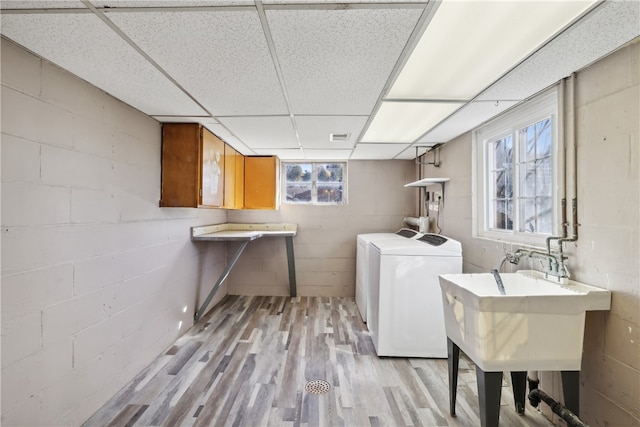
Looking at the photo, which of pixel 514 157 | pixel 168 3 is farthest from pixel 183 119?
pixel 514 157

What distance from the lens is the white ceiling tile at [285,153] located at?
11.0 feet

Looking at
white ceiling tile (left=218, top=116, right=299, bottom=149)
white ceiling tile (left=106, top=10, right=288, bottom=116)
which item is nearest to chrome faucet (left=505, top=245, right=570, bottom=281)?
white ceiling tile (left=106, top=10, right=288, bottom=116)

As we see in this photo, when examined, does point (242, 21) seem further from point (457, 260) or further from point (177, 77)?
point (457, 260)

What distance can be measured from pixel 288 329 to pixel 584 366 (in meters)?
2.31

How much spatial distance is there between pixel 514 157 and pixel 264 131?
2.07m

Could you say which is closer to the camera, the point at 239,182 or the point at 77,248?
the point at 77,248

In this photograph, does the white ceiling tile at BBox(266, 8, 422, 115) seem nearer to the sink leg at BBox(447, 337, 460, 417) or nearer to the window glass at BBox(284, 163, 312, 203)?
the sink leg at BBox(447, 337, 460, 417)

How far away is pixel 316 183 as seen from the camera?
4.07m

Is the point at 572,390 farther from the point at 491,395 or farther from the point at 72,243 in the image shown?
the point at 72,243

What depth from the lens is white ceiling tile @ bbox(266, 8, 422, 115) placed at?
1.04 meters

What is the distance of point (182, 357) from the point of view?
7.60ft

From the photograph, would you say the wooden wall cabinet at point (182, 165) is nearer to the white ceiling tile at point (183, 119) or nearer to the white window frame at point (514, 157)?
the white ceiling tile at point (183, 119)

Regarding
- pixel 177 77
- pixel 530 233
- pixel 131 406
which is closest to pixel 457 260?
pixel 530 233

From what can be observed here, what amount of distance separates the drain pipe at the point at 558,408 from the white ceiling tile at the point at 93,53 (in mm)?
2702
